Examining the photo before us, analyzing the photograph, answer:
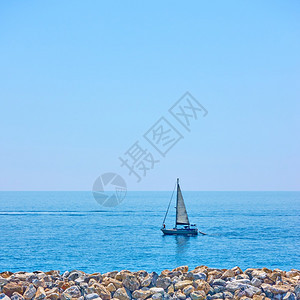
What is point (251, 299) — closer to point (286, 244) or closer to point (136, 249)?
point (136, 249)

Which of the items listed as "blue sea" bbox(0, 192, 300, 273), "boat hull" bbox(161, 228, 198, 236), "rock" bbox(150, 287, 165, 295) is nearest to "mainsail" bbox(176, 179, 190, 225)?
"boat hull" bbox(161, 228, 198, 236)

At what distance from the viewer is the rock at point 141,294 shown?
18.4m

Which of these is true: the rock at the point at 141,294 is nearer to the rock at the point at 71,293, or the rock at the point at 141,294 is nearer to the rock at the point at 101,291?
the rock at the point at 101,291

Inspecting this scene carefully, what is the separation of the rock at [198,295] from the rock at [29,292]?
24.3 ft

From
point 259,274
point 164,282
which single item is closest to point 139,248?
point 259,274

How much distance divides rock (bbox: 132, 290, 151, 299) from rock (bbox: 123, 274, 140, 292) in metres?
0.43

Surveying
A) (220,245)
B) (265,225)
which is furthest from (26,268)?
(265,225)

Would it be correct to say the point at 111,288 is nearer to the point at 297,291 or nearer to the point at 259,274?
the point at 259,274

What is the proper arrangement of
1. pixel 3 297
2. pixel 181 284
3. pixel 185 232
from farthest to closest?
pixel 185 232
pixel 181 284
pixel 3 297

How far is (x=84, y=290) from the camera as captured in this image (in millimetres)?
18781

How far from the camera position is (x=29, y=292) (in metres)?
18.3

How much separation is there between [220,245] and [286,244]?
13226 millimetres

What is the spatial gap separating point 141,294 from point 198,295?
8.74ft

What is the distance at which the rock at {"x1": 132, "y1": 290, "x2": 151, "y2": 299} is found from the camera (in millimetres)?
18422
